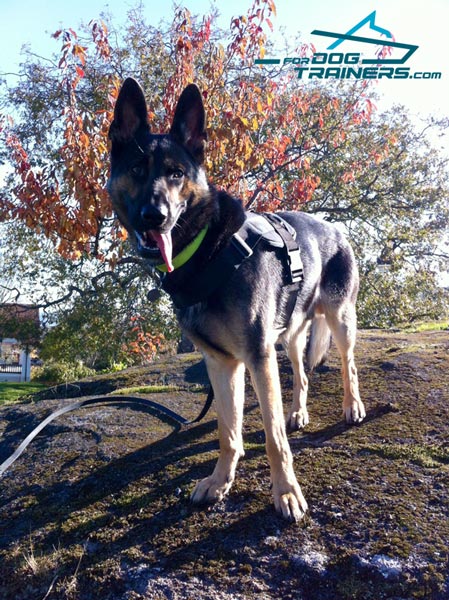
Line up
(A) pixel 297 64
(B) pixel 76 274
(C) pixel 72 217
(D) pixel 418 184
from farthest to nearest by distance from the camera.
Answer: (D) pixel 418 184 → (B) pixel 76 274 → (A) pixel 297 64 → (C) pixel 72 217

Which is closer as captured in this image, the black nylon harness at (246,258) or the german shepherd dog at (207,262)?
the german shepherd dog at (207,262)

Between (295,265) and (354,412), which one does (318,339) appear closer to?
(354,412)

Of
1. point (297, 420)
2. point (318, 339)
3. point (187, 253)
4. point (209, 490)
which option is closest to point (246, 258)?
point (187, 253)

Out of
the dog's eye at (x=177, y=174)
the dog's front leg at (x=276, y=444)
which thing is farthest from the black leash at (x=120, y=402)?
the dog's eye at (x=177, y=174)

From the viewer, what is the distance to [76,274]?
15.8 meters

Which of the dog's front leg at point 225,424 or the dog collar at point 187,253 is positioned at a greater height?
the dog collar at point 187,253

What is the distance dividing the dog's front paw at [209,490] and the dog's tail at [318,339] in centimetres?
206

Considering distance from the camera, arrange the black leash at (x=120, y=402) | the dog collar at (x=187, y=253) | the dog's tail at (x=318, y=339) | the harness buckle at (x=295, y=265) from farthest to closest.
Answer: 1. the dog's tail at (x=318, y=339)
2. the black leash at (x=120, y=402)
3. the harness buckle at (x=295, y=265)
4. the dog collar at (x=187, y=253)

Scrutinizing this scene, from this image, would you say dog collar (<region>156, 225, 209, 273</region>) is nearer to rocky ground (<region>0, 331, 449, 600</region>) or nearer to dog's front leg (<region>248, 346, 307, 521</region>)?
dog's front leg (<region>248, 346, 307, 521</region>)

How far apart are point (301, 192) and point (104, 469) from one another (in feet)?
17.1

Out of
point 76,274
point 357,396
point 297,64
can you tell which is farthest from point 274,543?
point 76,274

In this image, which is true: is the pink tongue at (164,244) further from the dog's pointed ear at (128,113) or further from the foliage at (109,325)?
the foliage at (109,325)

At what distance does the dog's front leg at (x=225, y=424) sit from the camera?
9.84ft

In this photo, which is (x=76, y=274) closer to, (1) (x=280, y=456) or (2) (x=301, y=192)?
(2) (x=301, y=192)
